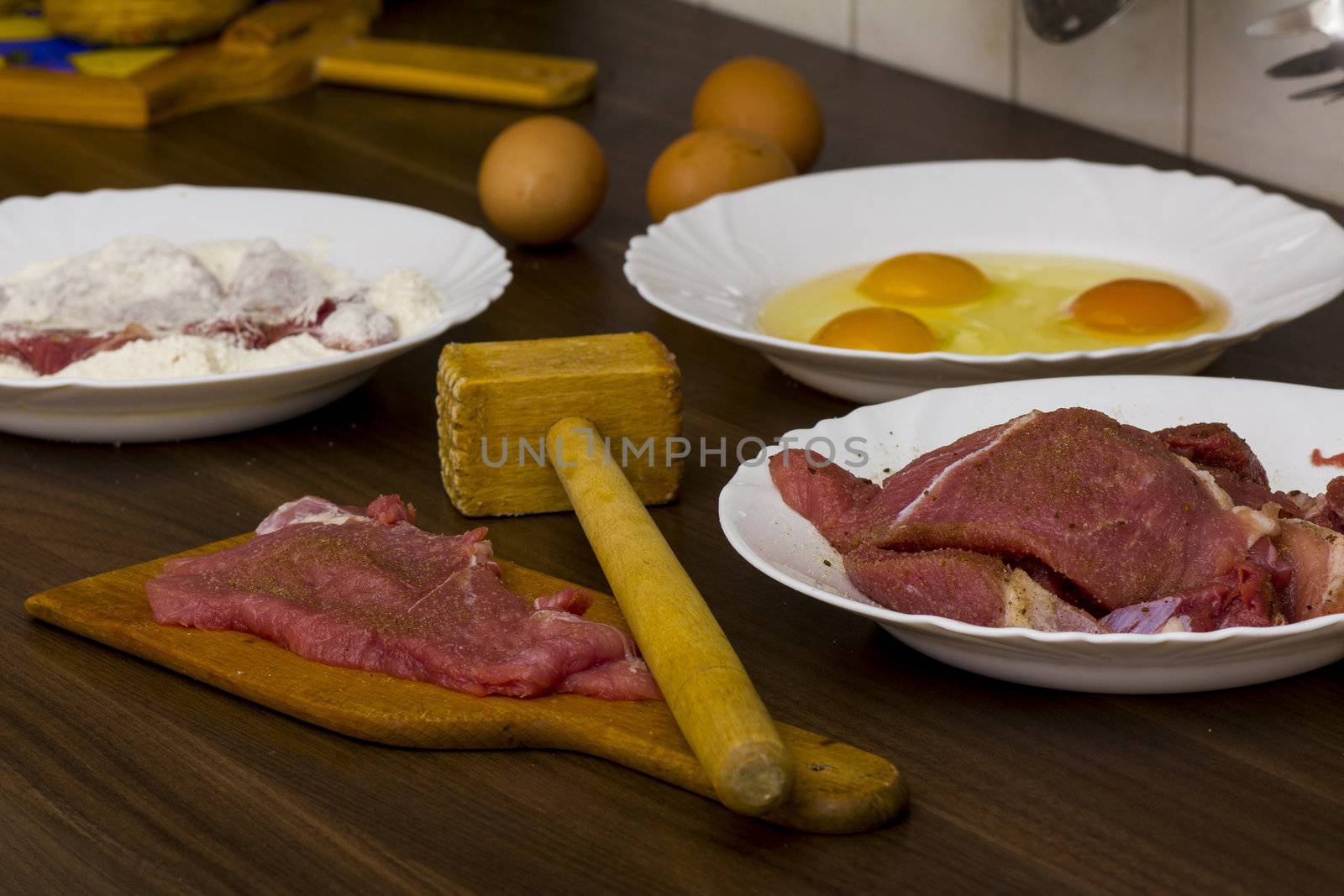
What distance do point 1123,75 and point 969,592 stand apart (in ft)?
4.38

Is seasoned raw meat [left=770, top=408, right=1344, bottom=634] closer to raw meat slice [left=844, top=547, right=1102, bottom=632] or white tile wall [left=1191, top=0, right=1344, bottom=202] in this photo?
raw meat slice [left=844, top=547, right=1102, bottom=632]

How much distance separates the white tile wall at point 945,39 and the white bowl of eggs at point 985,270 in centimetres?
62

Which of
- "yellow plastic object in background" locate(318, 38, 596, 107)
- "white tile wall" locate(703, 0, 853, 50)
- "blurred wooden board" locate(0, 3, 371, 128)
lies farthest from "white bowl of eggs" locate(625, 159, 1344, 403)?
"blurred wooden board" locate(0, 3, 371, 128)

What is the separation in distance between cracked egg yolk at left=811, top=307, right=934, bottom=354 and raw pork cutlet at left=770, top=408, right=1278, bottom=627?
37cm

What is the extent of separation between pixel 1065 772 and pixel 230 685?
49 cm

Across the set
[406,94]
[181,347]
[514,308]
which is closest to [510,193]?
[514,308]

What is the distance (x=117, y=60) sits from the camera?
97.0 inches

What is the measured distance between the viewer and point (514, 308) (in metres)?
1.72

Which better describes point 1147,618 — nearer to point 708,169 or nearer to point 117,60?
point 708,169

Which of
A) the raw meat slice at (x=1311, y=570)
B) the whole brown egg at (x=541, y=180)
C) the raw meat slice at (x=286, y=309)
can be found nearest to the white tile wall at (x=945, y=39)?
the whole brown egg at (x=541, y=180)

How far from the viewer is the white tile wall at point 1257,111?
1862mm

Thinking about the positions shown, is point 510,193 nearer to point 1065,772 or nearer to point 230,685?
point 230,685

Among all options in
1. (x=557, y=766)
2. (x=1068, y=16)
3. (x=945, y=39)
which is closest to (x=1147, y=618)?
(x=557, y=766)

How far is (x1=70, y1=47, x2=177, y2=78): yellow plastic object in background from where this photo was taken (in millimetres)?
2412
